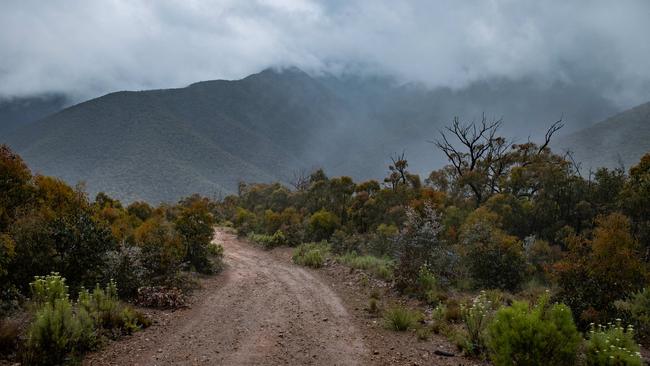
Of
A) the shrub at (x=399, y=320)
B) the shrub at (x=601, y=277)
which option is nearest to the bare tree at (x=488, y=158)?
the shrub at (x=601, y=277)

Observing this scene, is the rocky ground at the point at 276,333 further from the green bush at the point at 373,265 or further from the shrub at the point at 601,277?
the shrub at the point at 601,277

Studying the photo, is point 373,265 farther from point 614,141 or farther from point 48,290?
point 614,141

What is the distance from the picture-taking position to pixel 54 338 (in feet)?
22.7

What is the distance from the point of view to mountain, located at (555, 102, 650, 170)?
48247mm

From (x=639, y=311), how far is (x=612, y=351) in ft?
11.9

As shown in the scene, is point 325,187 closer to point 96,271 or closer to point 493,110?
point 96,271

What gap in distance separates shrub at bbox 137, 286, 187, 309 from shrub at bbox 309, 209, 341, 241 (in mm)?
14708

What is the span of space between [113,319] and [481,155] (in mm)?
28029

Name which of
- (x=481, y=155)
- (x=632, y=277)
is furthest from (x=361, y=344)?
(x=481, y=155)

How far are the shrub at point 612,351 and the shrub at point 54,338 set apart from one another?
793 cm

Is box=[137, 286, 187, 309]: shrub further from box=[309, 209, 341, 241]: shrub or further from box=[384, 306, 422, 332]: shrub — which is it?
box=[309, 209, 341, 241]: shrub

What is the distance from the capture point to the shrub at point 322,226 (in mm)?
25828

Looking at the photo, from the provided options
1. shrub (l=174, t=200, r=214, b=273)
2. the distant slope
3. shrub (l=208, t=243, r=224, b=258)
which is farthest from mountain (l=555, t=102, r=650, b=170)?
the distant slope

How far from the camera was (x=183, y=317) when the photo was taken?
405 inches
